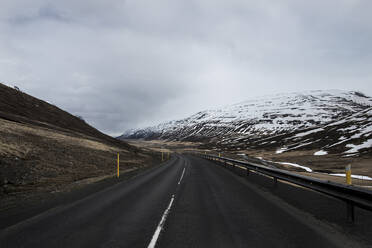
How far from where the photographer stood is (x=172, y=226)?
6.00 meters

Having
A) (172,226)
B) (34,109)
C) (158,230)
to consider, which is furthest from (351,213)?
(34,109)

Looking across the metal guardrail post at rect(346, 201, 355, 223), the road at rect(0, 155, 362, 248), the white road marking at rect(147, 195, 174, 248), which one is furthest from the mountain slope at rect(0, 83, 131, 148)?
the metal guardrail post at rect(346, 201, 355, 223)

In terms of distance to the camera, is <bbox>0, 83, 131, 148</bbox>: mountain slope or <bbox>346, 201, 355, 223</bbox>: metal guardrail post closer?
<bbox>346, 201, 355, 223</bbox>: metal guardrail post

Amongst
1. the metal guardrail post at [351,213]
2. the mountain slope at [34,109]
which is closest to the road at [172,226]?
the metal guardrail post at [351,213]

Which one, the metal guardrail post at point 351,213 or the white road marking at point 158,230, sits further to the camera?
the metal guardrail post at point 351,213

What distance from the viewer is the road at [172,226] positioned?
196 inches

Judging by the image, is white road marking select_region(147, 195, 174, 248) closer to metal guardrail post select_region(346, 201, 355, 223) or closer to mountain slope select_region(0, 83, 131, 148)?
metal guardrail post select_region(346, 201, 355, 223)

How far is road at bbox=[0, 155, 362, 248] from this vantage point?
498 cm

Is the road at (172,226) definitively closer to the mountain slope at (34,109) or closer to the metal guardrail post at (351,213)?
the metal guardrail post at (351,213)

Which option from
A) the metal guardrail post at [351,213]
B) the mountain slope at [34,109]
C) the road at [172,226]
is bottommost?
the road at [172,226]

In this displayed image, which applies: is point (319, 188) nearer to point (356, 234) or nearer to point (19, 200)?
point (356, 234)

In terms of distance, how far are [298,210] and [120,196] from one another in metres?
7.08

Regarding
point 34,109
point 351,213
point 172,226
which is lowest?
point 172,226

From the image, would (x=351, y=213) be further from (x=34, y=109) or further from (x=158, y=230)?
(x=34, y=109)
